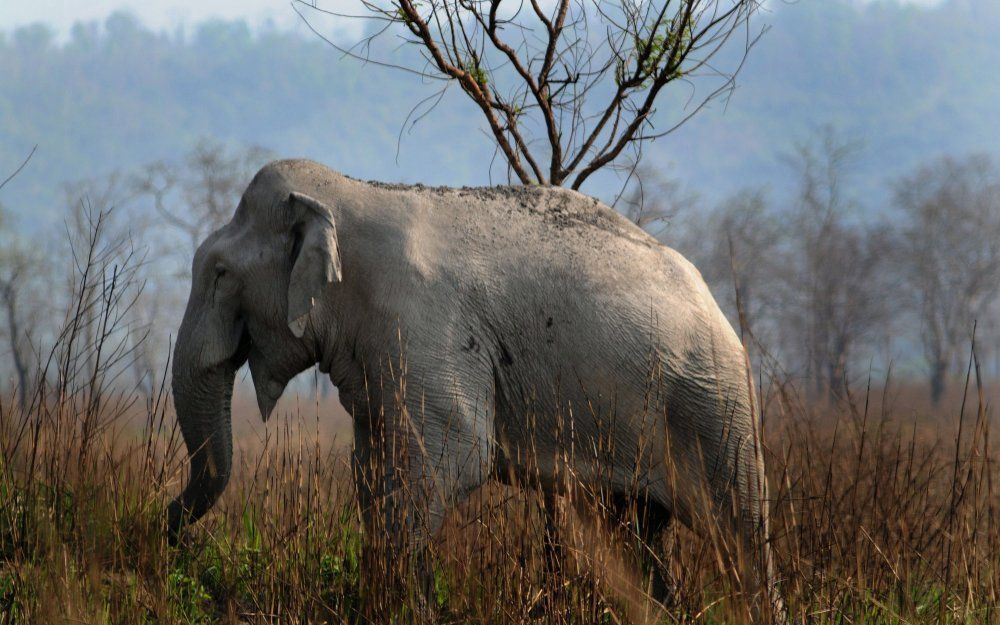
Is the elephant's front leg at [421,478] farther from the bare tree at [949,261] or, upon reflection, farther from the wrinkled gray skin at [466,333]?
the bare tree at [949,261]

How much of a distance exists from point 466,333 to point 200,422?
1.20 meters

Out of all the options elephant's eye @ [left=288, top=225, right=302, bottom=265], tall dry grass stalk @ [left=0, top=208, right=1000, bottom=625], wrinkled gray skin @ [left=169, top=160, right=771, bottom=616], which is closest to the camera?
tall dry grass stalk @ [left=0, top=208, right=1000, bottom=625]

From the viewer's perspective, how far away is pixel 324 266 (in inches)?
156

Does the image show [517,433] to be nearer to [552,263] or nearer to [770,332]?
[552,263]

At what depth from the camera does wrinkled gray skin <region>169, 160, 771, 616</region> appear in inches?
156

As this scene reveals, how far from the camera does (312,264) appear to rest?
397cm

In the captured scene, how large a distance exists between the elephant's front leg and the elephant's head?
468mm

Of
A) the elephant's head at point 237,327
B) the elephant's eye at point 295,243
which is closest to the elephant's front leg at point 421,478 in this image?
Result: the elephant's head at point 237,327

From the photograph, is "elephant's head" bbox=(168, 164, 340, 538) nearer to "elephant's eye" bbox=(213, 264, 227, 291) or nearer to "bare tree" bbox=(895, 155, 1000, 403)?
"elephant's eye" bbox=(213, 264, 227, 291)

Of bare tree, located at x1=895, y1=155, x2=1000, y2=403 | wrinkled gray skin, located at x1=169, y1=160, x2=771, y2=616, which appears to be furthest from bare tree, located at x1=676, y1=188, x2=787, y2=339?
wrinkled gray skin, located at x1=169, y1=160, x2=771, y2=616

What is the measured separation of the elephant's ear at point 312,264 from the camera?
396 cm

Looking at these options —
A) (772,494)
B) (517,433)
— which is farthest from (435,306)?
(772,494)

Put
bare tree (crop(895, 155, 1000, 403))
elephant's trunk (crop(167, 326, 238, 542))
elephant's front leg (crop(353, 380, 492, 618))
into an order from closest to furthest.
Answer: elephant's front leg (crop(353, 380, 492, 618))
elephant's trunk (crop(167, 326, 238, 542))
bare tree (crop(895, 155, 1000, 403))

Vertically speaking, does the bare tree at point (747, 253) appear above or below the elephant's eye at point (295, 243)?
above
